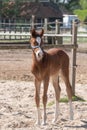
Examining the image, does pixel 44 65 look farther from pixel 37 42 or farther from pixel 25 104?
pixel 25 104

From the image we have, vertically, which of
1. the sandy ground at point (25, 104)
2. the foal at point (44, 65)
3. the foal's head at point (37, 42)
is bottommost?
the sandy ground at point (25, 104)

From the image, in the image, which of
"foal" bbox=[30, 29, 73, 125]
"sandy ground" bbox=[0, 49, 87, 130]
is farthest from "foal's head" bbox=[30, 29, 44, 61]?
"sandy ground" bbox=[0, 49, 87, 130]

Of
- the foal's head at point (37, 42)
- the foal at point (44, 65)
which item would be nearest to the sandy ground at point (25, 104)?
the foal at point (44, 65)

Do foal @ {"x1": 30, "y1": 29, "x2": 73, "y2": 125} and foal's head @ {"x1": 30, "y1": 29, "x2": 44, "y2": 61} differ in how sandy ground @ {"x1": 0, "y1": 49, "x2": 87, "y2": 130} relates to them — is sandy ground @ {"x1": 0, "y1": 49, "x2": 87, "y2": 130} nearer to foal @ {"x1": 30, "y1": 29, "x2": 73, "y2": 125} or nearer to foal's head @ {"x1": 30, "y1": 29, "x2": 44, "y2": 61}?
foal @ {"x1": 30, "y1": 29, "x2": 73, "y2": 125}

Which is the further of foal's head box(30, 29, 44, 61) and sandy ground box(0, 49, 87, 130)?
sandy ground box(0, 49, 87, 130)

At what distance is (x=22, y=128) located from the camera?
6508 millimetres

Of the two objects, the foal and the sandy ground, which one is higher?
the foal

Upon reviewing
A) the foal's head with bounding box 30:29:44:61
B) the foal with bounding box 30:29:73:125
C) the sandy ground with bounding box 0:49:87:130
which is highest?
the foal's head with bounding box 30:29:44:61

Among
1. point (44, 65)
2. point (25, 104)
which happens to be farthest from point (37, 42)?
point (25, 104)

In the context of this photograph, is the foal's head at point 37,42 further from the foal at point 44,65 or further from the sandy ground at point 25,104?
the sandy ground at point 25,104

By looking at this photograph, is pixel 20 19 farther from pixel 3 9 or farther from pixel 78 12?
pixel 78 12

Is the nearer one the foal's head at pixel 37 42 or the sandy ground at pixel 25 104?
the foal's head at pixel 37 42

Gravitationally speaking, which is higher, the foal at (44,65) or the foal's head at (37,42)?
the foal's head at (37,42)

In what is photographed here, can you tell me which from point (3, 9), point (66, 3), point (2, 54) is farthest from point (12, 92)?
point (66, 3)
